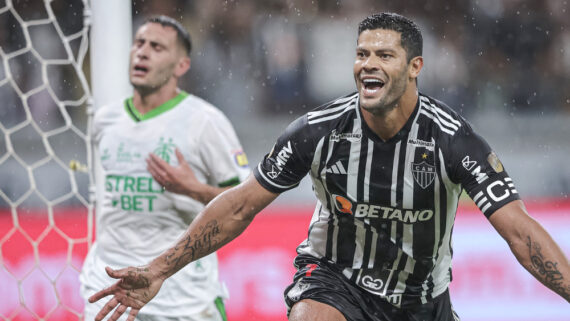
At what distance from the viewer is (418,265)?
316 cm

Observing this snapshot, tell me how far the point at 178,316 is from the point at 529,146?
503cm

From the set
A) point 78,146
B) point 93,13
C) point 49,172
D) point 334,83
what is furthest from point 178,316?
point 334,83

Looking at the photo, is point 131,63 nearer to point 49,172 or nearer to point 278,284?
point 278,284

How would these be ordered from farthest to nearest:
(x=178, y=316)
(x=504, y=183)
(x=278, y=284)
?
(x=278, y=284) < (x=178, y=316) < (x=504, y=183)

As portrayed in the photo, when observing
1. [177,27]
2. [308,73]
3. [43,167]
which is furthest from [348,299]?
[308,73]

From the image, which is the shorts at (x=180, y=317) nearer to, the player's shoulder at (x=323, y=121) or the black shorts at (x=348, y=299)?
the black shorts at (x=348, y=299)

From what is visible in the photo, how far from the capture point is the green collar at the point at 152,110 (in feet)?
13.9

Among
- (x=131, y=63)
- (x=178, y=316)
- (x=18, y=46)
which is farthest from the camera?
(x=18, y=46)

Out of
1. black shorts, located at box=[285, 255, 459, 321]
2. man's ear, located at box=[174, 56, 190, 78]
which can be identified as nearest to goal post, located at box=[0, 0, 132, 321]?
man's ear, located at box=[174, 56, 190, 78]

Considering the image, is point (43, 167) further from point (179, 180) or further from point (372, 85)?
point (372, 85)

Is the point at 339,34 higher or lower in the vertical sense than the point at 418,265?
higher

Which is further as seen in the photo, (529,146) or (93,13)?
(529,146)

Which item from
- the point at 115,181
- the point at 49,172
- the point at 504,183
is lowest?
the point at 49,172

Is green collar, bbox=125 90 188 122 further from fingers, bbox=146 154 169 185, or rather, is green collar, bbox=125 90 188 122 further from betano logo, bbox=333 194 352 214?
betano logo, bbox=333 194 352 214
